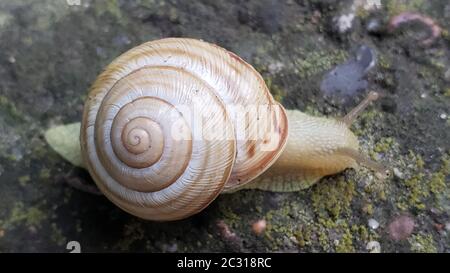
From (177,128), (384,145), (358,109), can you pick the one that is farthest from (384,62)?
(177,128)

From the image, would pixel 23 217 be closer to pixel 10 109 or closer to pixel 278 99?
pixel 10 109

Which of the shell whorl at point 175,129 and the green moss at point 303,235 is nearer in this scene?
A: the shell whorl at point 175,129

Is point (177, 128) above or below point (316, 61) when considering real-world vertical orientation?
above

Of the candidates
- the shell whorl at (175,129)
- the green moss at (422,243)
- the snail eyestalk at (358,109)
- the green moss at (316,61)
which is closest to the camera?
the shell whorl at (175,129)

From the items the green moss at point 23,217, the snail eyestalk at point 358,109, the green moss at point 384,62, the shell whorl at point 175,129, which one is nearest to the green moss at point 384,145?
the snail eyestalk at point 358,109

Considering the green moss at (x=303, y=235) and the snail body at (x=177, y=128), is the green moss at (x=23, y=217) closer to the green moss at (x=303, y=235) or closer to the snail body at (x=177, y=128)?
the snail body at (x=177, y=128)

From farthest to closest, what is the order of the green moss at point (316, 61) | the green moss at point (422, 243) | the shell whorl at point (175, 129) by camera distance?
the green moss at point (316, 61), the green moss at point (422, 243), the shell whorl at point (175, 129)

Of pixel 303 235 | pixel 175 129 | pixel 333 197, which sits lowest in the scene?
pixel 303 235
